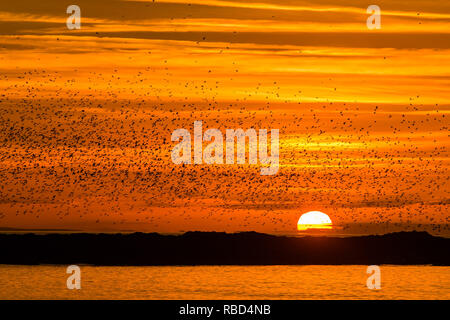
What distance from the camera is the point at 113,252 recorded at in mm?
135000

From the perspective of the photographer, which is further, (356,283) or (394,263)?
(394,263)

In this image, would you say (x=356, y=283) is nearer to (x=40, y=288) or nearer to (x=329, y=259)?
(x=40, y=288)
